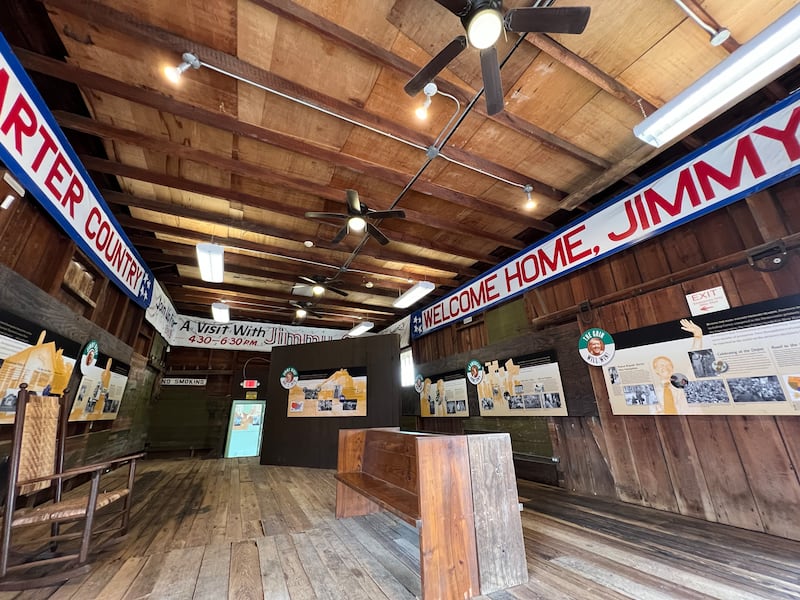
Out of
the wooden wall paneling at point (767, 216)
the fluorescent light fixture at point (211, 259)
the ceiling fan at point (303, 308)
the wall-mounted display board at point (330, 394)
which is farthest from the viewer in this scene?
the ceiling fan at point (303, 308)

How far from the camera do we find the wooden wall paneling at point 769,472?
242 cm

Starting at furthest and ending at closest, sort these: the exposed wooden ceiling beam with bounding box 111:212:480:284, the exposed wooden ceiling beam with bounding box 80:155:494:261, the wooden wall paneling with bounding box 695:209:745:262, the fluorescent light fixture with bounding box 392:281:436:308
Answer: the fluorescent light fixture with bounding box 392:281:436:308 < the exposed wooden ceiling beam with bounding box 111:212:480:284 < the exposed wooden ceiling beam with bounding box 80:155:494:261 < the wooden wall paneling with bounding box 695:209:745:262

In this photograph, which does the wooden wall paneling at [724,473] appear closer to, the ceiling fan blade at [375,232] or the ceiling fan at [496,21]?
the ceiling fan at [496,21]

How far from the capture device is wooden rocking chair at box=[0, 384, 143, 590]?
5.93 feet

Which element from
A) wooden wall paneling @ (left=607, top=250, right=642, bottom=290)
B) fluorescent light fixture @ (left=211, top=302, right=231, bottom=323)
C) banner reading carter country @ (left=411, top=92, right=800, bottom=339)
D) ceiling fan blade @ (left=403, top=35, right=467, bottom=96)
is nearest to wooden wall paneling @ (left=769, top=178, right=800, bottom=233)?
banner reading carter country @ (left=411, top=92, right=800, bottom=339)

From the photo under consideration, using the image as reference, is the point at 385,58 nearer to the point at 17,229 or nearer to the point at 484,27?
the point at 484,27

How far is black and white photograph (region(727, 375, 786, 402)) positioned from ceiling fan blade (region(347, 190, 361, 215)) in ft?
13.2

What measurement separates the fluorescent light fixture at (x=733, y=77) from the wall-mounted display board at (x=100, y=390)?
21.5 feet

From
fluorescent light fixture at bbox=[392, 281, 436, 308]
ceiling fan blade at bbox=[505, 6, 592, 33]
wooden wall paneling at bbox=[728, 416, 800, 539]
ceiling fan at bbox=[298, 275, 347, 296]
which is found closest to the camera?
ceiling fan blade at bbox=[505, 6, 592, 33]

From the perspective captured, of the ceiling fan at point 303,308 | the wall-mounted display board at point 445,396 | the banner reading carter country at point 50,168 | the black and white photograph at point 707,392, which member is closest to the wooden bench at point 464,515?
the black and white photograph at point 707,392

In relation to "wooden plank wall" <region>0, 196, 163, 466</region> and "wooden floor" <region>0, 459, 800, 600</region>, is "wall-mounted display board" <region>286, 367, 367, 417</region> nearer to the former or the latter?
"wooden floor" <region>0, 459, 800, 600</region>

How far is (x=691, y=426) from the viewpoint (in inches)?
117

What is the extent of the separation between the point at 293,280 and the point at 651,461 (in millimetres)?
6212

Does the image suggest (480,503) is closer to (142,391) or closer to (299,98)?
(299,98)
